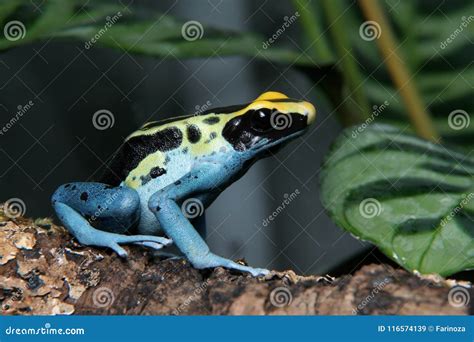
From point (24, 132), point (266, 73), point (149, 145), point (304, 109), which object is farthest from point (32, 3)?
point (266, 73)

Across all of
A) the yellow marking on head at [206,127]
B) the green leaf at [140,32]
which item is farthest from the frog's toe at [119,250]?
the green leaf at [140,32]

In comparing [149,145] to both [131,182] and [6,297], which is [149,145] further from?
[6,297]

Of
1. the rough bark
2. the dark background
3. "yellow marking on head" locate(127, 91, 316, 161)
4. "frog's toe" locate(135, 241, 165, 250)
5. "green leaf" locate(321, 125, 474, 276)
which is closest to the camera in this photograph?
the rough bark

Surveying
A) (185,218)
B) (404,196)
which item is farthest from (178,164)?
(404,196)

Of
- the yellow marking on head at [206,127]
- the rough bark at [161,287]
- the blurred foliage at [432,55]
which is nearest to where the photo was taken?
the rough bark at [161,287]

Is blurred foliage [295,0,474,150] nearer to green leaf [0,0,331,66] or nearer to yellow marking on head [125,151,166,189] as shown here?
green leaf [0,0,331,66]

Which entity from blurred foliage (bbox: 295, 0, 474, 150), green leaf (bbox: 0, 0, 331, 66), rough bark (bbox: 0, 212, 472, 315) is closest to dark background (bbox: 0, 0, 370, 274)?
blurred foliage (bbox: 295, 0, 474, 150)

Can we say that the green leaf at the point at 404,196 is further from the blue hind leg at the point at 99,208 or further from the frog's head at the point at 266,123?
the blue hind leg at the point at 99,208
